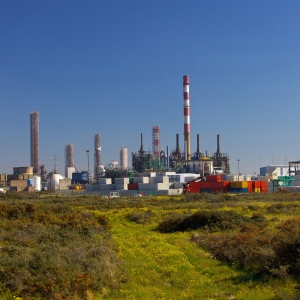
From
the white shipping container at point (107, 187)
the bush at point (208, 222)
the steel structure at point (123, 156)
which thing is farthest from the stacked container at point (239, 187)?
the steel structure at point (123, 156)

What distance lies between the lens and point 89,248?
1183 centimetres

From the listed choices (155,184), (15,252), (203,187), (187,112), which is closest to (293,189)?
(203,187)

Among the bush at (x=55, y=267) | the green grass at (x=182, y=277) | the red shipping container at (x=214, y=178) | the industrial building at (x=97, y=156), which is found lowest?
the green grass at (x=182, y=277)

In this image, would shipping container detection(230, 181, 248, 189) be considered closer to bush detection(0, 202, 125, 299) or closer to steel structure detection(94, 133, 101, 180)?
bush detection(0, 202, 125, 299)

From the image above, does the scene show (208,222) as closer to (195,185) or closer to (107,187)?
(195,185)

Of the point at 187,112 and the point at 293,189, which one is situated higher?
the point at 187,112

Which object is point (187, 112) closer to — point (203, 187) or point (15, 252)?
point (203, 187)

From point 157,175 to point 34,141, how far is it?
5408cm

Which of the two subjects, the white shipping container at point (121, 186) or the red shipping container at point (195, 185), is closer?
the red shipping container at point (195, 185)

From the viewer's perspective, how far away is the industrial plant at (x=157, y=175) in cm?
7087

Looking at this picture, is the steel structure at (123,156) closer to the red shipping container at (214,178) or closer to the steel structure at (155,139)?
the steel structure at (155,139)

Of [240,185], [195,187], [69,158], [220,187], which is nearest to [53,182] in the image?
[195,187]

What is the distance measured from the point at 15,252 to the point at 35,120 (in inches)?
4962

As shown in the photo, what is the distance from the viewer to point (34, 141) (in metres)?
131
